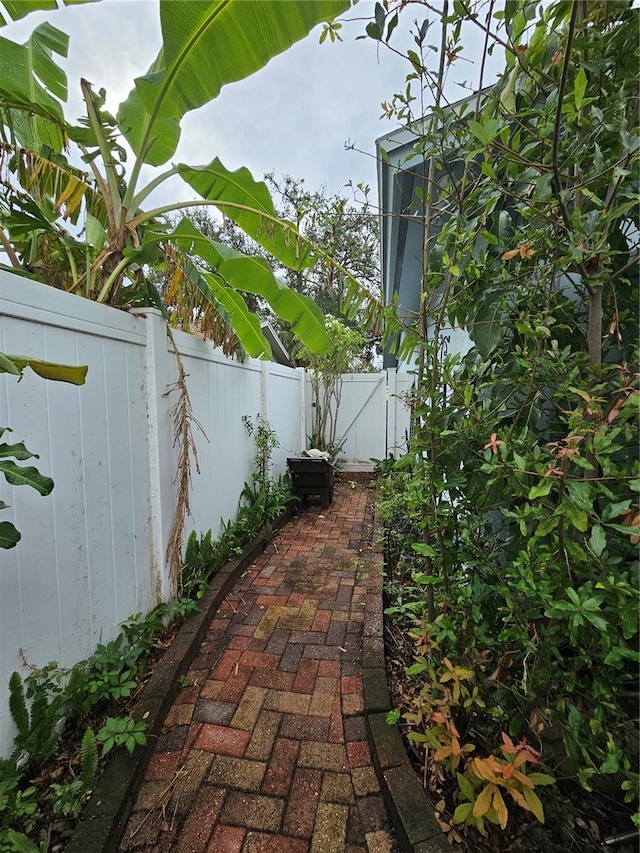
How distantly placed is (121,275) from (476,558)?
2.56 metres

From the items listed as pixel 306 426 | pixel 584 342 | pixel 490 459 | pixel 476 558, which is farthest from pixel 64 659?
pixel 306 426

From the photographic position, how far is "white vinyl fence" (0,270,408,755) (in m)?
1.49

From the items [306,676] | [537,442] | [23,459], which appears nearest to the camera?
[23,459]

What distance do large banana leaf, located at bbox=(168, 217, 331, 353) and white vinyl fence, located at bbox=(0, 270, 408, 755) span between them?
0.62 metres

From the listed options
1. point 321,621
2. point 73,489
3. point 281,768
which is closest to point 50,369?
point 73,489

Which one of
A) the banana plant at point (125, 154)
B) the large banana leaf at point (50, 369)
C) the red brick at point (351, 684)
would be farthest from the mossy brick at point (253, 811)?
the banana plant at point (125, 154)

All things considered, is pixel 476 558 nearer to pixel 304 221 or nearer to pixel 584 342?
pixel 584 342

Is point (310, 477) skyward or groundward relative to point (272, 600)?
skyward

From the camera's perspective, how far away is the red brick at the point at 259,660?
2.29 m

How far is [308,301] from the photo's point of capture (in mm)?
3355

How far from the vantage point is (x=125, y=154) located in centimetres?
235

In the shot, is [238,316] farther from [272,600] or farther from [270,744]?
[270,744]

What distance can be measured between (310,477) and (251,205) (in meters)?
3.59

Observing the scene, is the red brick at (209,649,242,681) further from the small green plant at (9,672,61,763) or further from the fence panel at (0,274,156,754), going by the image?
the small green plant at (9,672,61,763)
